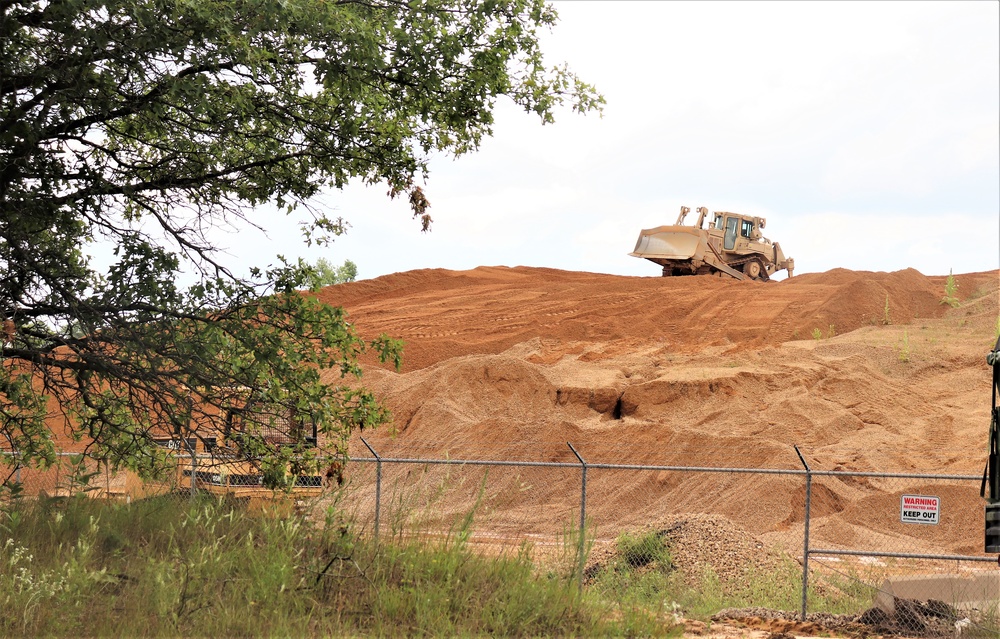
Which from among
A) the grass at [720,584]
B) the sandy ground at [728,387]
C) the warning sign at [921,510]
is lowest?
the grass at [720,584]

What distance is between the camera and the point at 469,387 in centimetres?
2686

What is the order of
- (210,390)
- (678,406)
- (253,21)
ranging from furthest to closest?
(678,406)
(210,390)
(253,21)

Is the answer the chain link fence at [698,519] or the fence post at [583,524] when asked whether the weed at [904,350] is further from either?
the fence post at [583,524]

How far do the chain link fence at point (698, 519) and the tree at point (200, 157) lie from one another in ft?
2.45

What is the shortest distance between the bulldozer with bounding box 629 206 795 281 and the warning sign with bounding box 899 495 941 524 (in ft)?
96.8

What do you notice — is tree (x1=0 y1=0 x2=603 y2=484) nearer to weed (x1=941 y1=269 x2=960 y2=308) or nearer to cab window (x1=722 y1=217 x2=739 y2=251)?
weed (x1=941 y1=269 x2=960 y2=308)

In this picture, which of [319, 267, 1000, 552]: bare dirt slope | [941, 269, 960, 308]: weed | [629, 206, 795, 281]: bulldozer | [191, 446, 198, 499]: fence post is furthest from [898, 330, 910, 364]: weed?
[191, 446, 198, 499]: fence post

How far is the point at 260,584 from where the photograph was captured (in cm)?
720

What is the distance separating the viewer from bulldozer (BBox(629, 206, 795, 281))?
131 ft

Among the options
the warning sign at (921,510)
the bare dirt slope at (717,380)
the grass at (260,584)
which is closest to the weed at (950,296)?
the bare dirt slope at (717,380)

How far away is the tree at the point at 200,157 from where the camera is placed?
798cm

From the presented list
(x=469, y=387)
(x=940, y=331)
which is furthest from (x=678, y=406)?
(x=940, y=331)

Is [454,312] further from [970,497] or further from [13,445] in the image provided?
[13,445]

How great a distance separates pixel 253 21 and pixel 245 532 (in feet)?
13.7
